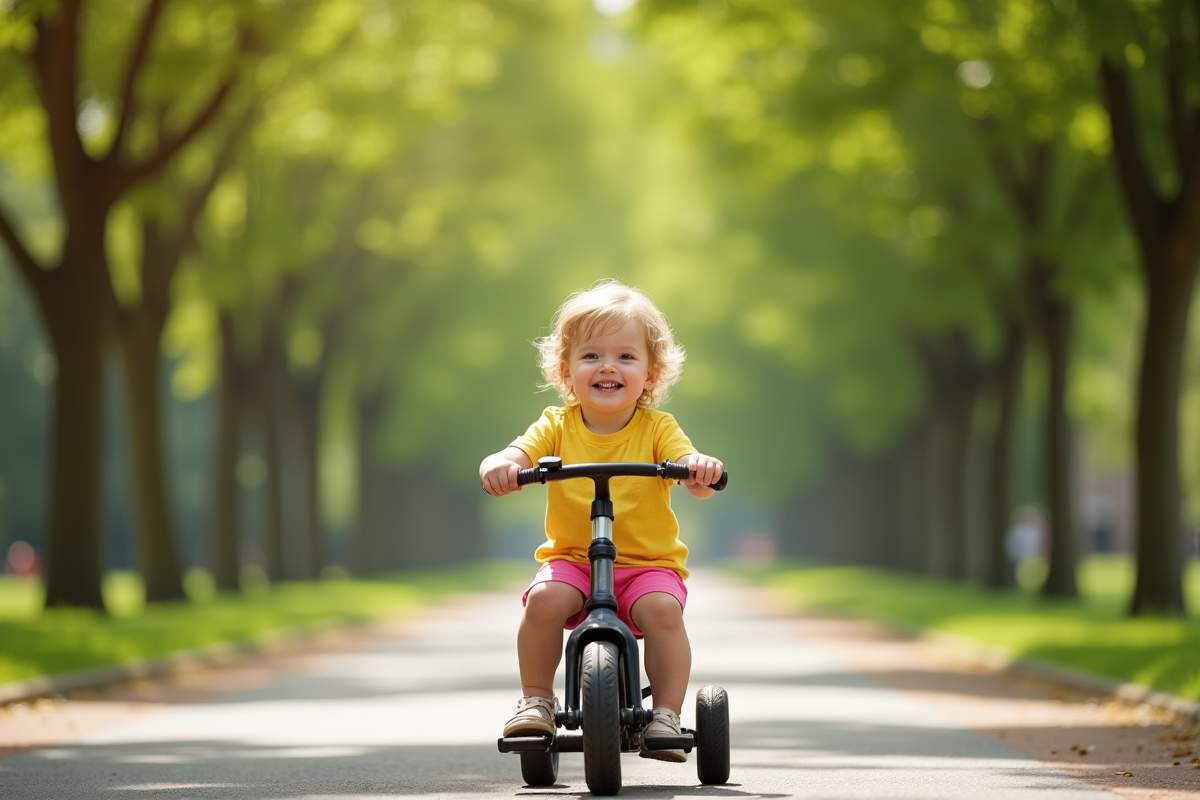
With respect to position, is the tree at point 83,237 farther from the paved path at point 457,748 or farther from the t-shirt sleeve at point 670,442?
the t-shirt sleeve at point 670,442

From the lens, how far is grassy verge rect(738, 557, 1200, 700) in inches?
577

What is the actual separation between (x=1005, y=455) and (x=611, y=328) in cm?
2441

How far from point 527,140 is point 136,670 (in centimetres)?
2069

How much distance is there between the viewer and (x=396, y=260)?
37531 mm

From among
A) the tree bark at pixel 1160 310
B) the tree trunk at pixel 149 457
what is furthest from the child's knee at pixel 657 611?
the tree trunk at pixel 149 457

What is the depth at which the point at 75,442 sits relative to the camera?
21.4 meters

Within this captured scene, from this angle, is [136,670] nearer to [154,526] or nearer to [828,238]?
[154,526]

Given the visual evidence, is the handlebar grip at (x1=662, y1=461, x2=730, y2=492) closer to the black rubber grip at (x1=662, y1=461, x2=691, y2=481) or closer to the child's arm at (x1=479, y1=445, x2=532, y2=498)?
the black rubber grip at (x1=662, y1=461, x2=691, y2=481)

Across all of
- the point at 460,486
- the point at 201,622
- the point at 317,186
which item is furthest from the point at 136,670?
the point at 460,486

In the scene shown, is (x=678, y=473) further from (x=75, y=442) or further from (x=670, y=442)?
(x=75, y=442)

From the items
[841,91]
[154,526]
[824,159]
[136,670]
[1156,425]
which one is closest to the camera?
[136,670]

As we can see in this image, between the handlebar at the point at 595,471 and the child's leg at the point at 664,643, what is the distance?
1.61 feet

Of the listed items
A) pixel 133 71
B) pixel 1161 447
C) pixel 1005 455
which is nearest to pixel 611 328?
pixel 1161 447

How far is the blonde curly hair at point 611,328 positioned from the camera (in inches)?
290
